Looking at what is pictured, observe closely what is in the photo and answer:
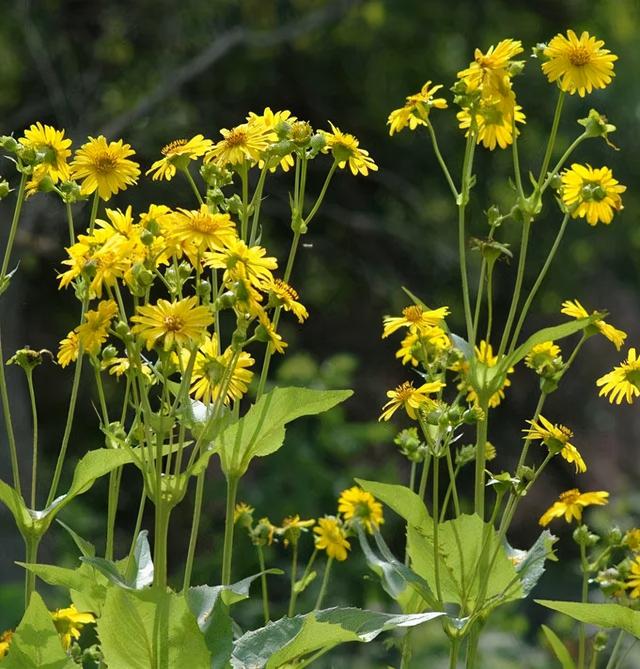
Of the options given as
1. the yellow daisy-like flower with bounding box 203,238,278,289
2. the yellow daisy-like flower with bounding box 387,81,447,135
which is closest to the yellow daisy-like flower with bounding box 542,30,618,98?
the yellow daisy-like flower with bounding box 387,81,447,135

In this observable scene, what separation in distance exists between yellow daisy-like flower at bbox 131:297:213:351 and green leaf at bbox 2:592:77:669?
0.22 metres

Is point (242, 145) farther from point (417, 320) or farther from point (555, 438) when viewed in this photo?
point (555, 438)

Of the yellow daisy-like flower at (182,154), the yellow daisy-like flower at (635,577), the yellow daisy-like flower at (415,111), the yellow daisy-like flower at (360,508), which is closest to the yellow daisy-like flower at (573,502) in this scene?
the yellow daisy-like flower at (635,577)

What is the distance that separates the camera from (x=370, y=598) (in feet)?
9.96

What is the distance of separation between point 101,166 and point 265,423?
0.28 m

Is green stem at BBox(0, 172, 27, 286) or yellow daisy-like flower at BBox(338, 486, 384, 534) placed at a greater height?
green stem at BBox(0, 172, 27, 286)

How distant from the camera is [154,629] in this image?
0.95 meters

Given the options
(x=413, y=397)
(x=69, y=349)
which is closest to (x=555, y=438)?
(x=413, y=397)

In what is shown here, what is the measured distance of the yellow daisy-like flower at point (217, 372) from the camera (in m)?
1.05

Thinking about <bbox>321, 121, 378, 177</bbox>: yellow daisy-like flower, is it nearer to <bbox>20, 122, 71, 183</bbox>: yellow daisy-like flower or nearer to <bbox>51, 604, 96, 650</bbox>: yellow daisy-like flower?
<bbox>20, 122, 71, 183</bbox>: yellow daisy-like flower

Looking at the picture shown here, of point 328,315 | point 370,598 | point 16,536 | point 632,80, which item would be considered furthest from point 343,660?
point 632,80

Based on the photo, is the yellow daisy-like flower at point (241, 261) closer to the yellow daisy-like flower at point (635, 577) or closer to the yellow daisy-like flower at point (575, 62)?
the yellow daisy-like flower at point (575, 62)

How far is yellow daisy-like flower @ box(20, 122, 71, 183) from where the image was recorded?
45.3 inches

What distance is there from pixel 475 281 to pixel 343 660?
220 centimetres
